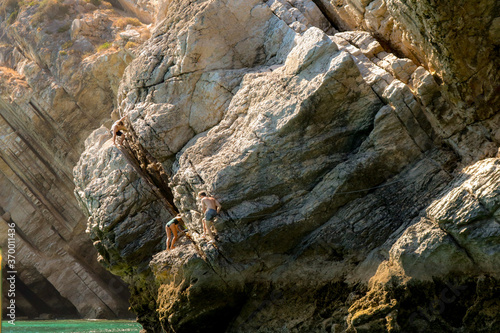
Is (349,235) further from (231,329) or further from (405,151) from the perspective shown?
(231,329)

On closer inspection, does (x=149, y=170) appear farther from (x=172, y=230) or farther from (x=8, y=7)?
(x=8, y=7)

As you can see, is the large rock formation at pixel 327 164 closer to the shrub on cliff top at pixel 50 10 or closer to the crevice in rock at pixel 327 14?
the crevice in rock at pixel 327 14

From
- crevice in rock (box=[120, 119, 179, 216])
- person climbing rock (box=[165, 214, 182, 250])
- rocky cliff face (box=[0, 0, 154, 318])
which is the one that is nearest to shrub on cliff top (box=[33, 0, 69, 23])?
rocky cliff face (box=[0, 0, 154, 318])

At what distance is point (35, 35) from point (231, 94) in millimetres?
20613

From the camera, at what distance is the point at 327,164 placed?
47.8 ft

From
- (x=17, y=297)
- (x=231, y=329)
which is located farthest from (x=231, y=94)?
(x=17, y=297)

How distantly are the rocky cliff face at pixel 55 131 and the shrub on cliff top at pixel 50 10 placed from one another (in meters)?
0.06

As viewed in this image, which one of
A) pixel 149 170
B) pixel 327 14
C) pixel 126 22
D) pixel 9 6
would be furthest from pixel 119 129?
pixel 9 6

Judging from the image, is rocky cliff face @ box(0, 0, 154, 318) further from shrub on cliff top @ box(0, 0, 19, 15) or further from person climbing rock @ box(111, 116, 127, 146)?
person climbing rock @ box(111, 116, 127, 146)

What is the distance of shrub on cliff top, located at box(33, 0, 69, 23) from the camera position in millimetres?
32775

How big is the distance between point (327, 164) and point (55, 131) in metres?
21.8

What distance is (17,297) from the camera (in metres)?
34.5

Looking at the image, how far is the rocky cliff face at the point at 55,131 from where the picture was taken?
29.9 metres

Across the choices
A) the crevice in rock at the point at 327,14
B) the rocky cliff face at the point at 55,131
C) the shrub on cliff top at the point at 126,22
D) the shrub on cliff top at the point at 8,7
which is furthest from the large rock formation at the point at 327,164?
Result: the shrub on cliff top at the point at 8,7
